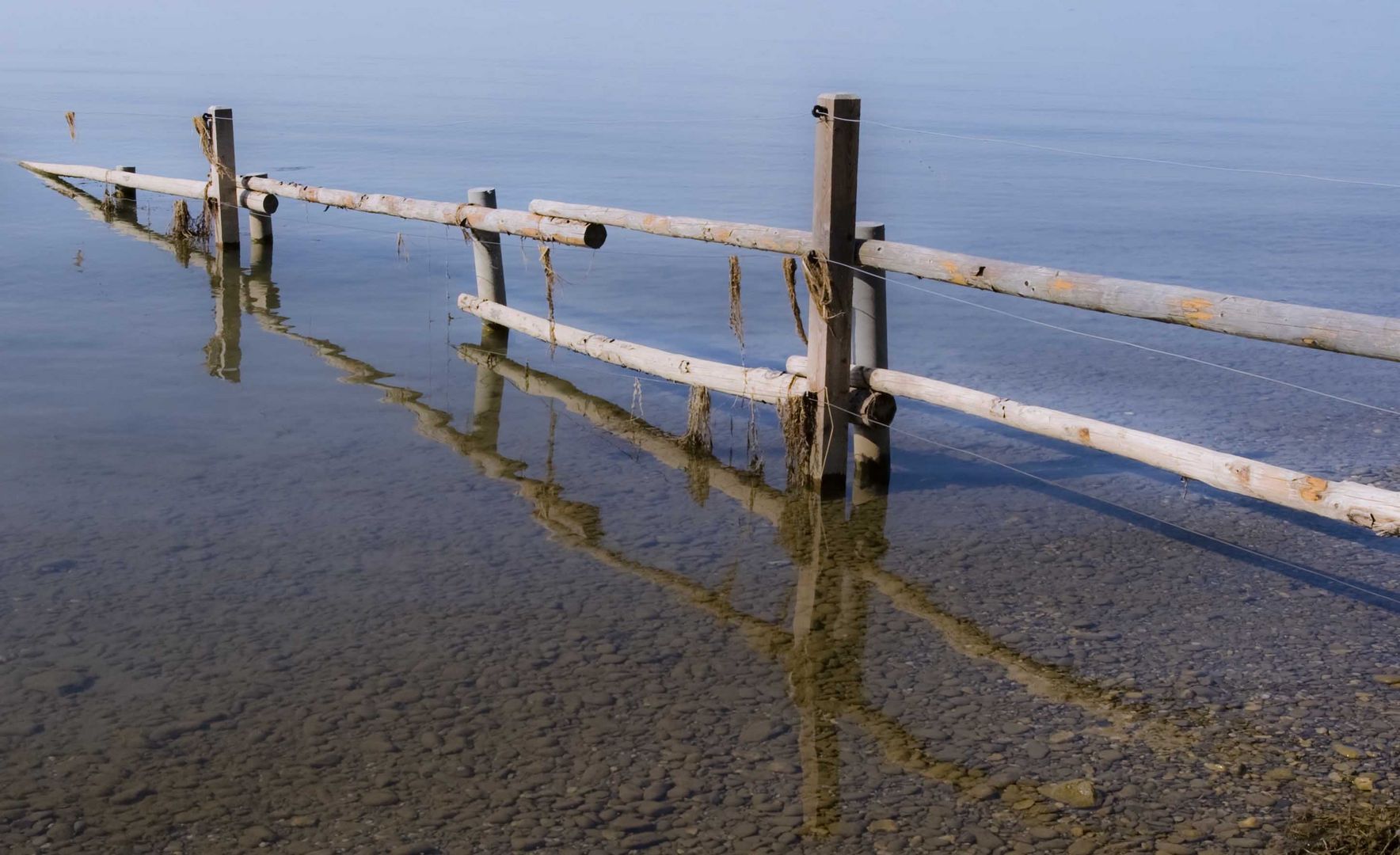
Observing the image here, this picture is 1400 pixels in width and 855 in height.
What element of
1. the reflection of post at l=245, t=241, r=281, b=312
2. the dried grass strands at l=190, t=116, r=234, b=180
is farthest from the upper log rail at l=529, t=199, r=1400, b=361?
the dried grass strands at l=190, t=116, r=234, b=180

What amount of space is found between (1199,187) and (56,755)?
21.0 m

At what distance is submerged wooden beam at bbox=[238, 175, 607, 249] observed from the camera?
9.15m

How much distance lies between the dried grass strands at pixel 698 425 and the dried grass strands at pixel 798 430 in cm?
70

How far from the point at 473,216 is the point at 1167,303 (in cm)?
585

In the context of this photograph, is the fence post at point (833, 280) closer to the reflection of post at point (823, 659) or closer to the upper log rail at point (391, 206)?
the reflection of post at point (823, 659)

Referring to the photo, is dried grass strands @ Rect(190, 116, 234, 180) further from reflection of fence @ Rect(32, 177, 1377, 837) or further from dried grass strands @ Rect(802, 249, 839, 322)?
dried grass strands @ Rect(802, 249, 839, 322)

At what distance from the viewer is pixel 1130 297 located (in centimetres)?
596

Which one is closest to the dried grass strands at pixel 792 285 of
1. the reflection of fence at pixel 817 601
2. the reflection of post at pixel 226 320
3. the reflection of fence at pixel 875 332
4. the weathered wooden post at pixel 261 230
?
the reflection of fence at pixel 875 332

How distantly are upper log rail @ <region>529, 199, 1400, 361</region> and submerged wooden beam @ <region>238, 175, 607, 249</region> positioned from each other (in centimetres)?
113

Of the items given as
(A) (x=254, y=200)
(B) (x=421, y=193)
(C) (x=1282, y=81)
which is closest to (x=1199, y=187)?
(B) (x=421, y=193)

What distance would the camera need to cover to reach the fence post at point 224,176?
45.8 feet

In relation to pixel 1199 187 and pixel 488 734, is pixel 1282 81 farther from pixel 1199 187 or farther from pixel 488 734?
pixel 488 734

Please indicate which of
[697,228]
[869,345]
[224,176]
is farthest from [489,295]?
[224,176]

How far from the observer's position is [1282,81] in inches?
2549
